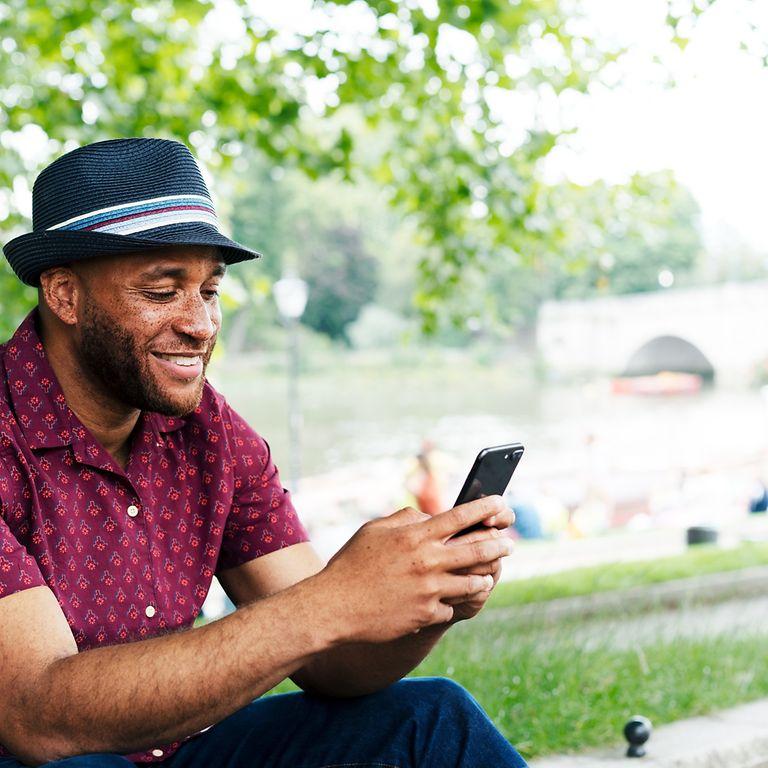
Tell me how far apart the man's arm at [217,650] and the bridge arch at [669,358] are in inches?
1687

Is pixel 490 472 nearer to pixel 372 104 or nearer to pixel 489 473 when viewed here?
pixel 489 473

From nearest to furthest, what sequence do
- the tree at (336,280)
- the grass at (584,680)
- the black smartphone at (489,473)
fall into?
the black smartphone at (489,473)
the grass at (584,680)
the tree at (336,280)

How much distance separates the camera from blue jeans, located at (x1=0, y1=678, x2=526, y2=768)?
1.91 m

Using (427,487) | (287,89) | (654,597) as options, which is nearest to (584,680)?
(654,597)

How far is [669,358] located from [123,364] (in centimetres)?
4524

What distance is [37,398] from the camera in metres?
1.95

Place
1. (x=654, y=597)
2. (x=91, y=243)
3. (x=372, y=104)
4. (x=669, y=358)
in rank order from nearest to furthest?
(x=91, y=243) → (x=654, y=597) → (x=372, y=104) → (x=669, y=358)

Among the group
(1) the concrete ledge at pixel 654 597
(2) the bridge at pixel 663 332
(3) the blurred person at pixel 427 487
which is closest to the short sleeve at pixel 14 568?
(1) the concrete ledge at pixel 654 597

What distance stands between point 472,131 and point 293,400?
34.0ft

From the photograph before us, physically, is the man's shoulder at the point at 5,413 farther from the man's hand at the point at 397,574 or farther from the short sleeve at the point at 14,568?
the man's hand at the point at 397,574

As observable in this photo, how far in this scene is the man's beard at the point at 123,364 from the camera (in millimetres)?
1953

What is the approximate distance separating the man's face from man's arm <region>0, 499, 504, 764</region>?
0.44m

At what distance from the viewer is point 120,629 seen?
190 cm

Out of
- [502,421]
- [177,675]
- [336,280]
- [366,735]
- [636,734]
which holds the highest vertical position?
[177,675]
